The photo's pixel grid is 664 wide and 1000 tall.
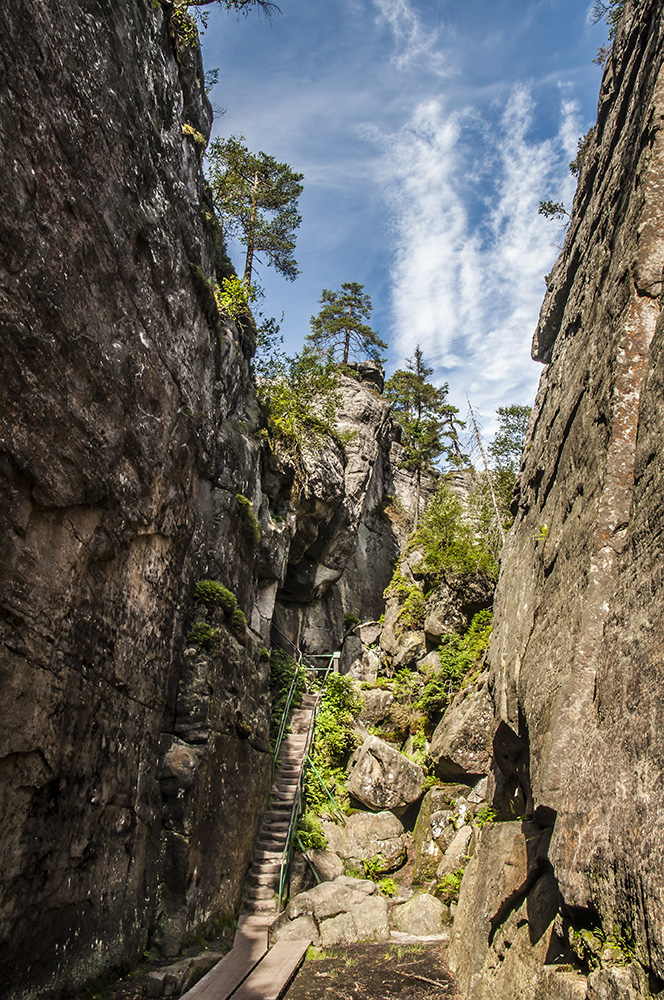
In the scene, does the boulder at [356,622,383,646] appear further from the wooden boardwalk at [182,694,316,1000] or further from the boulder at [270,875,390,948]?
the boulder at [270,875,390,948]

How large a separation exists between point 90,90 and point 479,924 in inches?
520

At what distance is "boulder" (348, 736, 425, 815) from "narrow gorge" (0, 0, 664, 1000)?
52cm

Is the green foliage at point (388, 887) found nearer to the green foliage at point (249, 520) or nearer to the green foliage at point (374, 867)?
the green foliage at point (374, 867)

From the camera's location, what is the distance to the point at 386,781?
15.5 meters

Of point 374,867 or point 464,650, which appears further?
point 464,650

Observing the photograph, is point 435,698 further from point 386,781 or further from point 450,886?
point 450,886

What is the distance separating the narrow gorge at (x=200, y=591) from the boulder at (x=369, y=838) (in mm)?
69

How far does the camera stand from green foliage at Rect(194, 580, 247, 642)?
37.9ft

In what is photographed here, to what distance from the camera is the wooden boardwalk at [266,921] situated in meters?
8.17

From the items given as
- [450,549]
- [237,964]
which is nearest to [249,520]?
[237,964]

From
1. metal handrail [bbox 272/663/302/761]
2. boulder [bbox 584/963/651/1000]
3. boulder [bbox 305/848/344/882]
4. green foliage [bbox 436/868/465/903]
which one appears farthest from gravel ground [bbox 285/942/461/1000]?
metal handrail [bbox 272/663/302/761]

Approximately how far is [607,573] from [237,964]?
860cm

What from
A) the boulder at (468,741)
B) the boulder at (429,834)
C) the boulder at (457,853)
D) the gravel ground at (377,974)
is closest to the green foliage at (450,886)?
the boulder at (457,853)

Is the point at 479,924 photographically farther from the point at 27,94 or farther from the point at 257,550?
the point at 27,94
